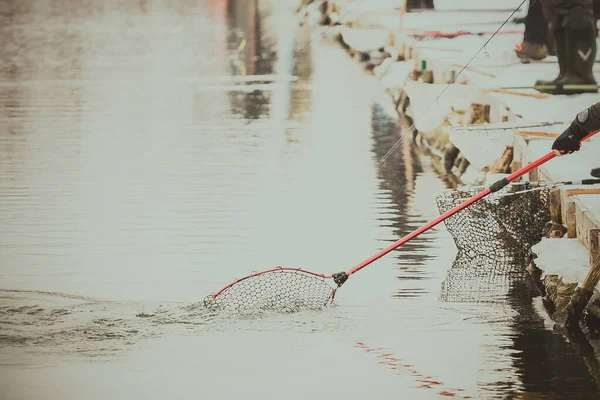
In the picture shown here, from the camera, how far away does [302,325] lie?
29.9ft

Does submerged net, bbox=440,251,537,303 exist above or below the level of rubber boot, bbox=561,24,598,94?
below

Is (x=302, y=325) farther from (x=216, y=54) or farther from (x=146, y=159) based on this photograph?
(x=216, y=54)

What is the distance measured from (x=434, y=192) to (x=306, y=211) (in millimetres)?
1273

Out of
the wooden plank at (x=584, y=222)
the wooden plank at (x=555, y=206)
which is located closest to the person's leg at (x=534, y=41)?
the wooden plank at (x=555, y=206)

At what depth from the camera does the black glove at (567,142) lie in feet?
29.1

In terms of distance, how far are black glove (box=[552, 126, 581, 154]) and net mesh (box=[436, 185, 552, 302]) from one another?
3.37 feet

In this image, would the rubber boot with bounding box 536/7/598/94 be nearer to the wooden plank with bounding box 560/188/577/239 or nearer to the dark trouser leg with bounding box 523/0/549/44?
the dark trouser leg with bounding box 523/0/549/44

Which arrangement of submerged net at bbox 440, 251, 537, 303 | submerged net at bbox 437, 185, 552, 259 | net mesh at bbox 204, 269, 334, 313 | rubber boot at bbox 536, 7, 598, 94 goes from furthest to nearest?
1. rubber boot at bbox 536, 7, 598, 94
2. submerged net at bbox 437, 185, 552, 259
3. submerged net at bbox 440, 251, 537, 303
4. net mesh at bbox 204, 269, 334, 313

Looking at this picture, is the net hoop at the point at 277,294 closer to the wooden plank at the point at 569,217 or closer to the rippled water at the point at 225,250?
the rippled water at the point at 225,250

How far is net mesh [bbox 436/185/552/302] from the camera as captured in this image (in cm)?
1009

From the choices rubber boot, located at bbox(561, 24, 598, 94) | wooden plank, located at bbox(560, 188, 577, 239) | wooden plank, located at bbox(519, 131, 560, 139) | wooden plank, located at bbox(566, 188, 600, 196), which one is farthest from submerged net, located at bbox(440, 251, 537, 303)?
rubber boot, located at bbox(561, 24, 598, 94)

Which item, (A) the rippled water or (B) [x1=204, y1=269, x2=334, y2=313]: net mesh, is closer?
(A) the rippled water

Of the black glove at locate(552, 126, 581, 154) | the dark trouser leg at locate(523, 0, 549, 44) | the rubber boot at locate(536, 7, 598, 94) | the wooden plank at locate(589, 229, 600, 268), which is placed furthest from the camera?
the dark trouser leg at locate(523, 0, 549, 44)

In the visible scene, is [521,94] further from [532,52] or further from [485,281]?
[485,281]
